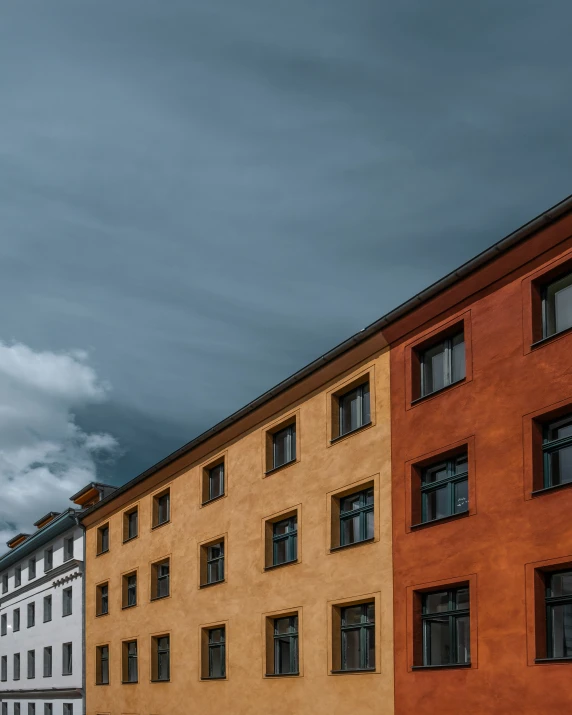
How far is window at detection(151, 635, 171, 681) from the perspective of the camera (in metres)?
38.7

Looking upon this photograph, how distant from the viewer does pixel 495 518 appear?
73.0ft

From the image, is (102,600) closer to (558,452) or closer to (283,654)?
(283,654)

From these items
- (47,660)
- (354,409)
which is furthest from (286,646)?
(47,660)

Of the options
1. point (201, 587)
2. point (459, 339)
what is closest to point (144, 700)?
point (201, 587)

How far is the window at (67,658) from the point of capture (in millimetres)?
51250

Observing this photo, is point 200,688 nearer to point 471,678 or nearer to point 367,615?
point 367,615

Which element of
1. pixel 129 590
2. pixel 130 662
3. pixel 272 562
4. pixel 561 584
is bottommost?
pixel 130 662

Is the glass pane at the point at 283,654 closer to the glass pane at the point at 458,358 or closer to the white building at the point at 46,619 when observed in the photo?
the glass pane at the point at 458,358

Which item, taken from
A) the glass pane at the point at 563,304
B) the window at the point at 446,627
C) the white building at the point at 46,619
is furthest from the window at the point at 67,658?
the glass pane at the point at 563,304

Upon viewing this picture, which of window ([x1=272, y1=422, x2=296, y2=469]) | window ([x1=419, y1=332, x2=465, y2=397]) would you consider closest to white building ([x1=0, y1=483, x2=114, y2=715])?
window ([x1=272, y1=422, x2=296, y2=469])

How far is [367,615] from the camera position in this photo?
88.0 feet

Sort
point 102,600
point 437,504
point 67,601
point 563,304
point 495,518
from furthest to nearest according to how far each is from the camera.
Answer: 1. point 67,601
2. point 102,600
3. point 437,504
4. point 495,518
5. point 563,304

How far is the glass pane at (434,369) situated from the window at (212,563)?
12.7 meters

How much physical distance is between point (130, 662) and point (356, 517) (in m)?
19.2
